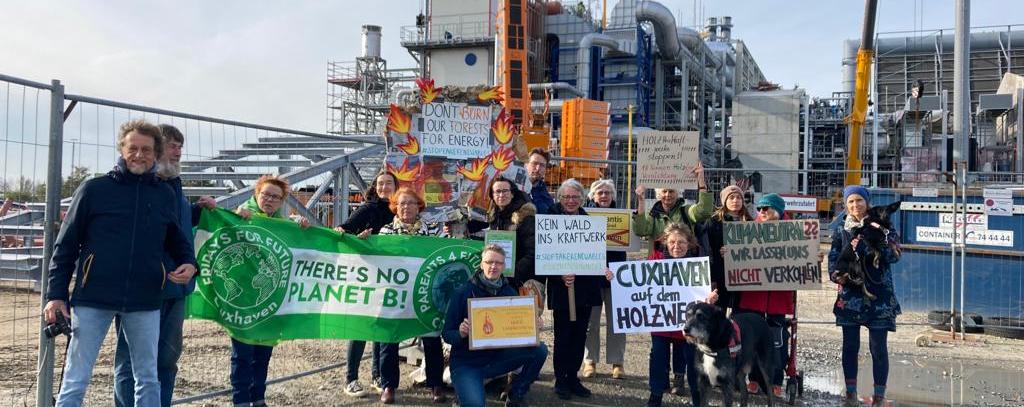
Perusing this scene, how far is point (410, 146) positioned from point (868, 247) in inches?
179

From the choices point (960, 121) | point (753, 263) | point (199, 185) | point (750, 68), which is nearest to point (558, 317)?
point (753, 263)

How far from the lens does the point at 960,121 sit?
17781 mm

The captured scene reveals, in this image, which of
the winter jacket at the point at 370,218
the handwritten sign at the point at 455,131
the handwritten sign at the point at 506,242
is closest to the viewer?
the handwritten sign at the point at 506,242

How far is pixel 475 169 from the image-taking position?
300 inches

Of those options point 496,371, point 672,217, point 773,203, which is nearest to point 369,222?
point 496,371

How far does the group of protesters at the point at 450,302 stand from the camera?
3.63 meters

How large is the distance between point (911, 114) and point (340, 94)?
35943 mm

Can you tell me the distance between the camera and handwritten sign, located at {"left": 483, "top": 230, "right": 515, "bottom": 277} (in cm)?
549

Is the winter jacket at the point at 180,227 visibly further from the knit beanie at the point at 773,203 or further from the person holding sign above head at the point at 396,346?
the knit beanie at the point at 773,203

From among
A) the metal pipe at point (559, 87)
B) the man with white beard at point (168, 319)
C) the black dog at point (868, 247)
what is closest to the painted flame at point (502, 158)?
the black dog at point (868, 247)

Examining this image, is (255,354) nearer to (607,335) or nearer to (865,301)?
(607,335)

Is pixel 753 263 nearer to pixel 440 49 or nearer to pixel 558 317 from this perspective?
pixel 558 317

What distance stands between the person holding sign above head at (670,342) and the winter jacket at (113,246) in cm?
342

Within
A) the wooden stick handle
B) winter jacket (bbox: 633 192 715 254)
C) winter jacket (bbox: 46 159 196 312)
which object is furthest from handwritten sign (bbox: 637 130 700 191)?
winter jacket (bbox: 46 159 196 312)
